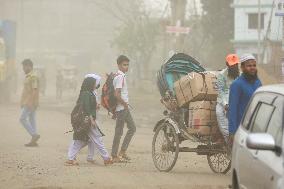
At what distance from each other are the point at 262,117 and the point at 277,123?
63cm

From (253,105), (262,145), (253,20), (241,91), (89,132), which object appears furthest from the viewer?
(253,20)

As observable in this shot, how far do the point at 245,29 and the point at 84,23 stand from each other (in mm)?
28345

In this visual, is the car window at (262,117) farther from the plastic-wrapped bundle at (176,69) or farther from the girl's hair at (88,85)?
the girl's hair at (88,85)

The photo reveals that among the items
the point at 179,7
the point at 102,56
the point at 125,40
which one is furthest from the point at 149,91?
the point at 102,56

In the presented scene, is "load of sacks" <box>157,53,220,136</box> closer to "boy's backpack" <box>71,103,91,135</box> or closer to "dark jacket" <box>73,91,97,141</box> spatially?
"dark jacket" <box>73,91,97,141</box>

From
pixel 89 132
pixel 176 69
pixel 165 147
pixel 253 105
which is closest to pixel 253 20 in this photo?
pixel 176 69

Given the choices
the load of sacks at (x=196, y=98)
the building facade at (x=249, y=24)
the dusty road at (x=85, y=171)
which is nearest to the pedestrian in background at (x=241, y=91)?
the dusty road at (x=85, y=171)

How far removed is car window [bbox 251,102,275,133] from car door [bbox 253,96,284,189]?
0.11 meters

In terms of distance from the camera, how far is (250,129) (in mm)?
6836

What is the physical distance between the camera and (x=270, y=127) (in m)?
6.05

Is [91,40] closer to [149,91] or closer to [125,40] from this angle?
[125,40]

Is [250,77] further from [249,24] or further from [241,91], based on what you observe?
[249,24]

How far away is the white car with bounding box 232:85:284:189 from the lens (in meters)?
5.38

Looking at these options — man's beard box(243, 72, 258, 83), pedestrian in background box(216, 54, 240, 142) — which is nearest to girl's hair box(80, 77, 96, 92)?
pedestrian in background box(216, 54, 240, 142)
